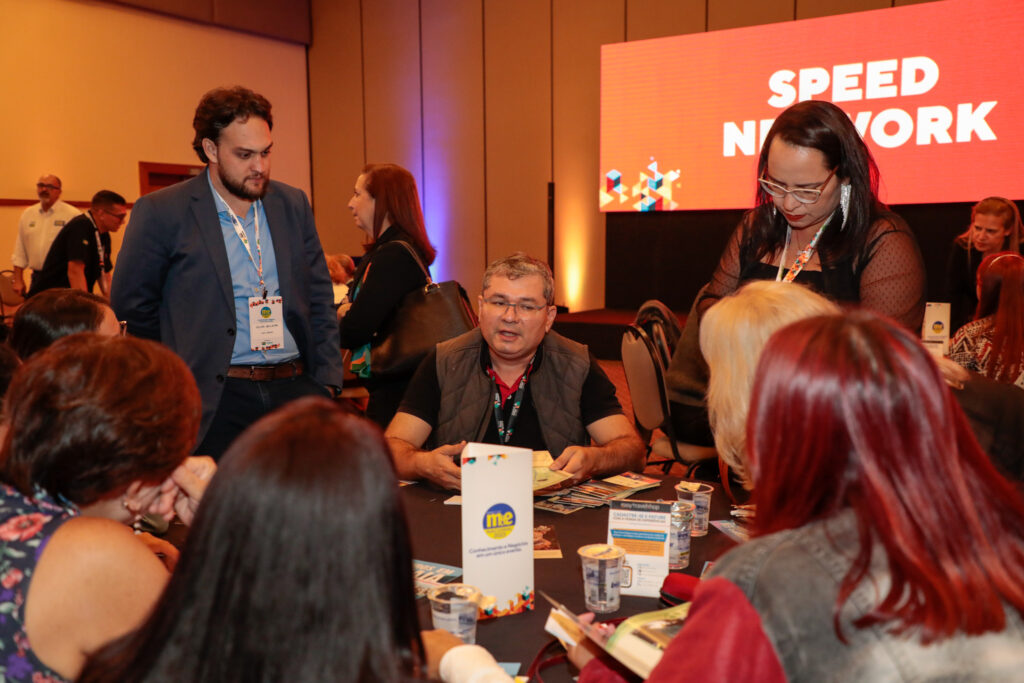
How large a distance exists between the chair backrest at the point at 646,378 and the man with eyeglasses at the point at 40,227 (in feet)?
19.5

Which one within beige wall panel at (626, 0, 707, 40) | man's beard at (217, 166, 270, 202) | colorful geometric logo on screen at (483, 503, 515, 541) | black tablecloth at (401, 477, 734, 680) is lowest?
black tablecloth at (401, 477, 734, 680)

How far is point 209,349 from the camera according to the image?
274 centimetres

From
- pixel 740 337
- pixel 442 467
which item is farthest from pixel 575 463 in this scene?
pixel 740 337

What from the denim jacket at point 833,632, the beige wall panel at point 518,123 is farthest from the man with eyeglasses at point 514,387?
the beige wall panel at point 518,123

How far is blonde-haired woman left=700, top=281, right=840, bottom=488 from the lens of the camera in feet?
4.75

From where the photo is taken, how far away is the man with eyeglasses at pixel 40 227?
23.9ft

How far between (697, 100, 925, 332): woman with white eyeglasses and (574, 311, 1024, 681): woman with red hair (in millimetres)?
1321

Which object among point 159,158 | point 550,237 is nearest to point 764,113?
point 550,237

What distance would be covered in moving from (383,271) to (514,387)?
98 cm

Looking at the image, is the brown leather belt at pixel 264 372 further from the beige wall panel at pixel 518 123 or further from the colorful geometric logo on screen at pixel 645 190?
the beige wall panel at pixel 518 123

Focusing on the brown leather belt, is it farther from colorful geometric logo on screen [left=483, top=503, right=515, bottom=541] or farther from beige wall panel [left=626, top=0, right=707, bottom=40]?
beige wall panel [left=626, top=0, right=707, bottom=40]

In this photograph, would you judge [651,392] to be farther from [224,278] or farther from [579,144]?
[579,144]

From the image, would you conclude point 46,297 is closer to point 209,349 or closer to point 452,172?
point 209,349

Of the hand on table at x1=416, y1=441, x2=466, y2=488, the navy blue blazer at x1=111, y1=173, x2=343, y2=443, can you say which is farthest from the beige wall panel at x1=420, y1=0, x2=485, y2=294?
the hand on table at x1=416, y1=441, x2=466, y2=488
